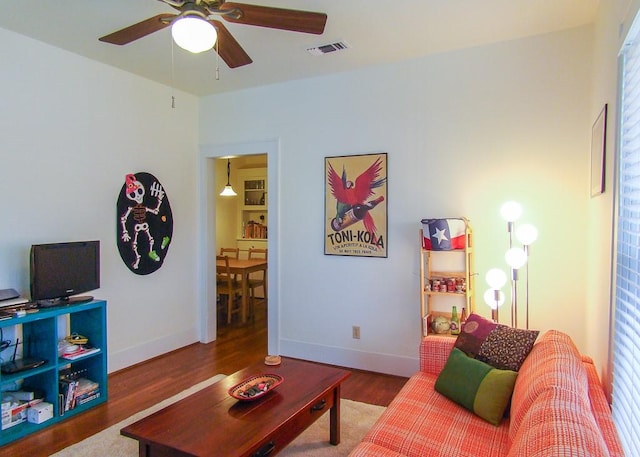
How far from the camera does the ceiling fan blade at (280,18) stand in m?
2.07

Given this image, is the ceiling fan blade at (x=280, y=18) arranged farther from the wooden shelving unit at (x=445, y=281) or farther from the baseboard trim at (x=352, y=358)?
the baseboard trim at (x=352, y=358)

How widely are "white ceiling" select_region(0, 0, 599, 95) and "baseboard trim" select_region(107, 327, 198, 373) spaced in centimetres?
262

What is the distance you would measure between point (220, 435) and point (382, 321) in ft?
7.00

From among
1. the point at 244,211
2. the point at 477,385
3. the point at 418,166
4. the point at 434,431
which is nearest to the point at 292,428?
the point at 434,431

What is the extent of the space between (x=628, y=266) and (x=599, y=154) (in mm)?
1038

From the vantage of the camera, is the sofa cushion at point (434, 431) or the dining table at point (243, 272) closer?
the sofa cushion at point (434, 431)

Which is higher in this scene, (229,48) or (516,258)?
(229,48)

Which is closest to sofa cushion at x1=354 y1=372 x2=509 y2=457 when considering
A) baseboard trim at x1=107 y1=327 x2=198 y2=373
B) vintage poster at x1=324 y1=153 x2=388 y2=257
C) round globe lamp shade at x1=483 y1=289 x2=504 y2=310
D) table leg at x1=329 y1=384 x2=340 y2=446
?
table leg at x1=329 y1=384 x2=340 y2=446

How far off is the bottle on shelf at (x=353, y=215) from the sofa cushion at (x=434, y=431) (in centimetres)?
183

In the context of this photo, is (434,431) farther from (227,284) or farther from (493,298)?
(227,284)

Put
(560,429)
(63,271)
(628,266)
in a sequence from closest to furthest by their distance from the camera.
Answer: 1. (560,429)
2. (628,266)
3. (63,271)

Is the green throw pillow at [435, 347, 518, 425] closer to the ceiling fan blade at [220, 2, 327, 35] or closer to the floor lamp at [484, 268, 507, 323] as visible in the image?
the floor lamp at [484, 268, 507, 323]

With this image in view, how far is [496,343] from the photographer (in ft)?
7.45

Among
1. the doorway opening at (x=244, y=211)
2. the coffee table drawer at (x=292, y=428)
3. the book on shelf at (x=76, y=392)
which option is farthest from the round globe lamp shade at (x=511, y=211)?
the doorway opening at (x=244, y=211)
